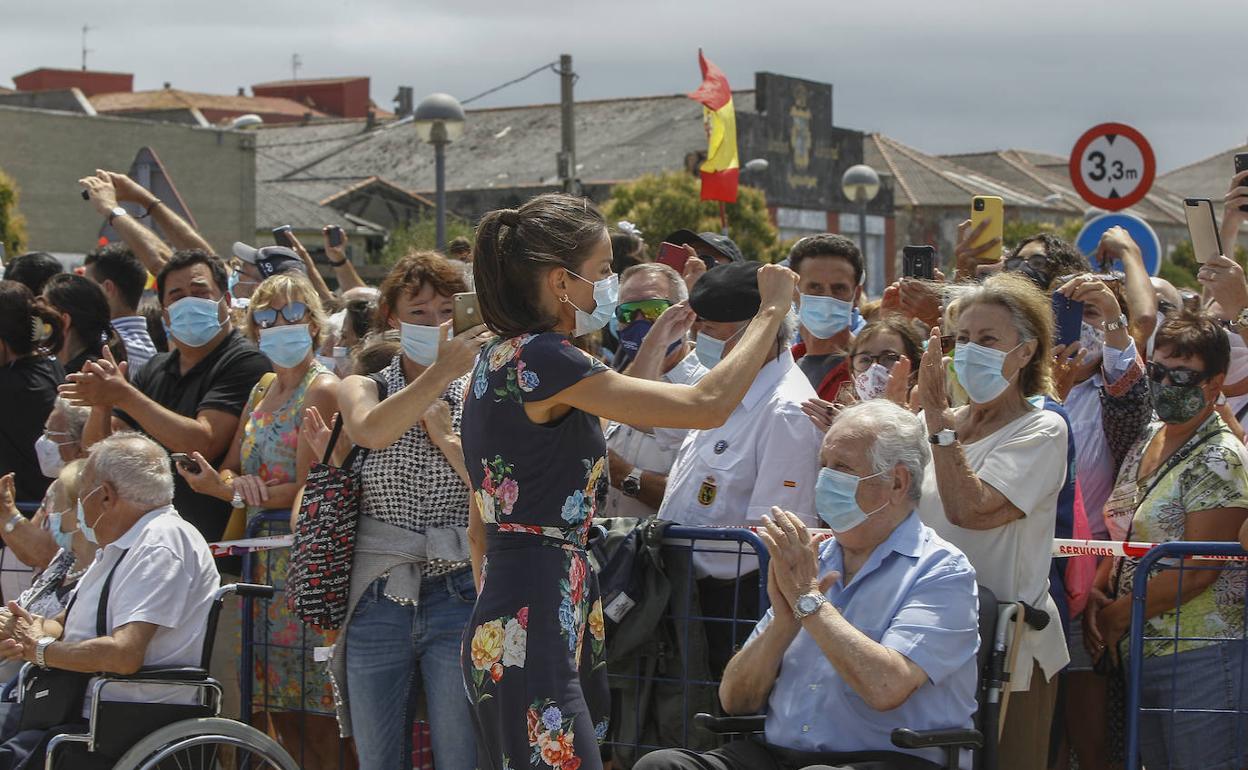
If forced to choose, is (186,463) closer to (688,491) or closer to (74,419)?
(74,419)

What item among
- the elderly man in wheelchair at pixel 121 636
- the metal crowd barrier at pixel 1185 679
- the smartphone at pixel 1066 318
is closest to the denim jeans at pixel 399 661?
the elderly man in wheelchair at pixel 121 636

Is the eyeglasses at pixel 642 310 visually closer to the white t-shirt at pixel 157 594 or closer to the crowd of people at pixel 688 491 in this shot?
the crowd of people at pixel 688 491

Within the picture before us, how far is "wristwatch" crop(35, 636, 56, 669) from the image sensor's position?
18.0ft

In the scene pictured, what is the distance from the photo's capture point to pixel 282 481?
615 centimetres

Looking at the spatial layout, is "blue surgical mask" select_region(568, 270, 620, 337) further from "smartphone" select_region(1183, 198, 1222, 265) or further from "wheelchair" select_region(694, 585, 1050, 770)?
"smartphone" select_region(1183, 198, 1222, 265)

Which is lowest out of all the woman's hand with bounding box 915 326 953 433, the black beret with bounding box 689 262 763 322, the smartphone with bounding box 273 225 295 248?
the woman's hand with bounding box 915 326 953 433

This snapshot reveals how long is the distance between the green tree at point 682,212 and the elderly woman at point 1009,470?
33.1 m

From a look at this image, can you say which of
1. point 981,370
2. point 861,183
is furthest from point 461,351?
point 861,183

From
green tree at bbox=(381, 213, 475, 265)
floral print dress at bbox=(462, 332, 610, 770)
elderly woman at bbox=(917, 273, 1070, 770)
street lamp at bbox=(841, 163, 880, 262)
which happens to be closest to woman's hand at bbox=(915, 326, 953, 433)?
elderly woman at bbox=(917, 273, 1070, 770)

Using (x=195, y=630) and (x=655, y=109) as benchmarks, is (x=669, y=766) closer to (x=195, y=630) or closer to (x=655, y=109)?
(x=195, y=630)

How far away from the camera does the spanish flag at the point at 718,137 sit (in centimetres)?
1041

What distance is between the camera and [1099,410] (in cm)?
577

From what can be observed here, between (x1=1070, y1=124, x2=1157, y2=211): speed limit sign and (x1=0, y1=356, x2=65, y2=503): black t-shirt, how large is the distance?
629 centimetres

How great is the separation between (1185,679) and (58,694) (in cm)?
390
